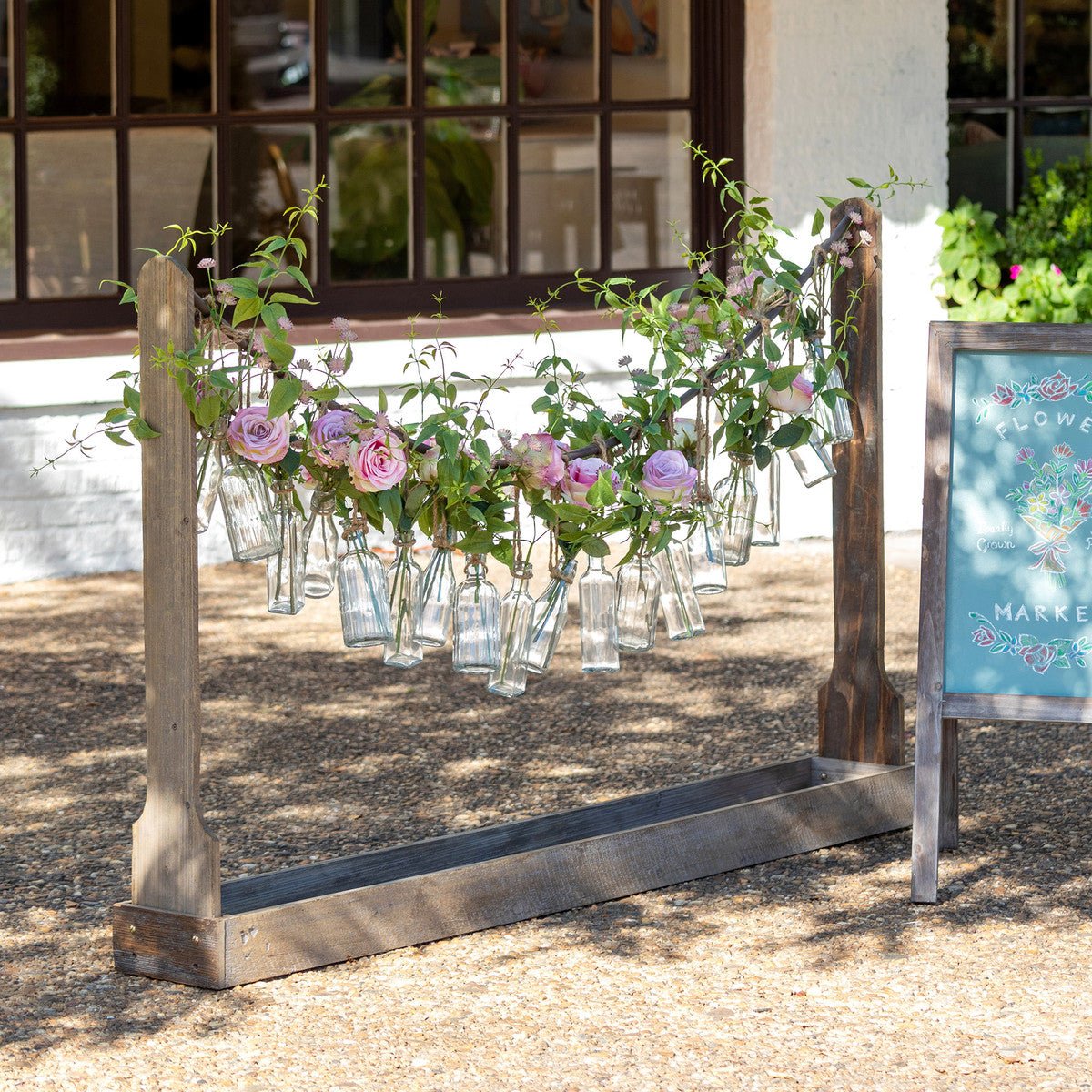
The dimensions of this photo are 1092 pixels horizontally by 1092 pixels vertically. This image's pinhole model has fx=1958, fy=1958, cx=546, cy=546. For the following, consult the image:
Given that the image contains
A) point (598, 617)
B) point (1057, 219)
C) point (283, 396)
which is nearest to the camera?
point (283, 396)

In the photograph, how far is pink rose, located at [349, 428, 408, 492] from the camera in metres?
3.10

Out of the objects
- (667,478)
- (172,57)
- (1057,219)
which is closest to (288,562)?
(667,478)

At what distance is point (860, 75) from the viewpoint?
7090mm

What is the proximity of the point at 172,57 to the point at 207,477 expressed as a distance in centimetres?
392

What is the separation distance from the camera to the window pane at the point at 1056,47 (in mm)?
7836

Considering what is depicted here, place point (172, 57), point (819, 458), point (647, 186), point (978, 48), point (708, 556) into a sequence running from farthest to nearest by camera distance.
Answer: point (978, 48) → point (647, 186) → point (172, 57) → point (819, 458) → point (708, 556)

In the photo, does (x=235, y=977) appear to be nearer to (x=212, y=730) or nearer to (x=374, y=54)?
(x=212, y=730)

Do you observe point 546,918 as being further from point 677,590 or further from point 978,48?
point 978,48

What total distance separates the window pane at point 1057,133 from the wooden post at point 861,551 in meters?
4.33

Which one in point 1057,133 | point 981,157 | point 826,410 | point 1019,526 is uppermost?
point 1057,133

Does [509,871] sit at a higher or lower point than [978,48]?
lower

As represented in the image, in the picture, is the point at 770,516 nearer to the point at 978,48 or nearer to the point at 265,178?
the point at 265,178

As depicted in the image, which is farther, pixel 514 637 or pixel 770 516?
pixel 770 516

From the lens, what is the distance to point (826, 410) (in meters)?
3.59
